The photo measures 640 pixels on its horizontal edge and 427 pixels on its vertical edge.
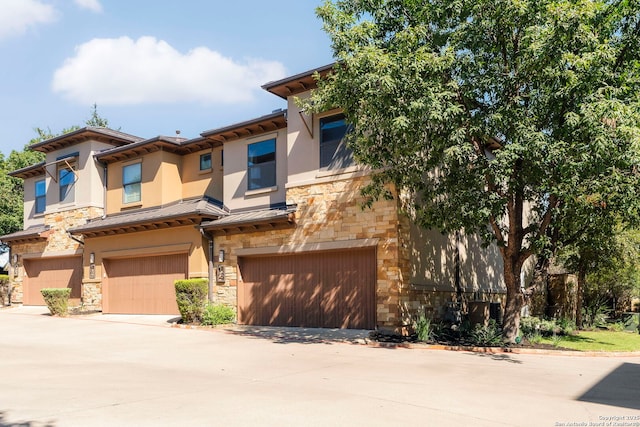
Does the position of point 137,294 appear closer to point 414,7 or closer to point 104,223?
point 104,223

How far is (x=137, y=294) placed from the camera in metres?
21.6

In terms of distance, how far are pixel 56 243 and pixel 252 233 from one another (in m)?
12.1

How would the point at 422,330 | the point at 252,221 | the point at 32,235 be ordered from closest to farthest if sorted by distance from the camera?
1. the point at 422,330
2. the point at 252,221
3. the point at 32,235

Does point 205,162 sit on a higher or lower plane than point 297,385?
higher

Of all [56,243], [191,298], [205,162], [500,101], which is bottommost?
[191,298]

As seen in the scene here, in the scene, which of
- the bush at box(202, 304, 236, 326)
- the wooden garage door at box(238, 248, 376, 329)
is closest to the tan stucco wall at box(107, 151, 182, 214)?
the wooden garage door at box(238, 248, 376, 329)

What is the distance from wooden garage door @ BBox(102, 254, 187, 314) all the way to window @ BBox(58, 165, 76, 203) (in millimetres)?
4441

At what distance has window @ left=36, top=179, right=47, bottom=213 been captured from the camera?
27.3m

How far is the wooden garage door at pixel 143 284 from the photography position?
20.5 metres

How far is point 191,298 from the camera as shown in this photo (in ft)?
58.6

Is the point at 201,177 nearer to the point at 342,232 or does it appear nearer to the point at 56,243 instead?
the point at 342,232

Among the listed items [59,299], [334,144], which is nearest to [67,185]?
[59,299]

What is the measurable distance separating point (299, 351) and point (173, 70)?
1992 centimetres

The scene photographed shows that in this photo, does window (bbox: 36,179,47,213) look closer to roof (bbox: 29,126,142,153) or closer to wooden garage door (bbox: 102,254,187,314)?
roof (bbox: 29,126,142,153)
